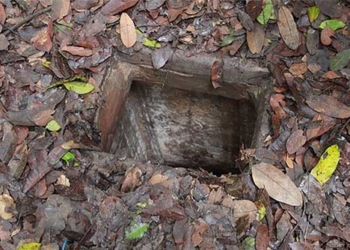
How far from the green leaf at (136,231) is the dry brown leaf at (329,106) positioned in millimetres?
1019

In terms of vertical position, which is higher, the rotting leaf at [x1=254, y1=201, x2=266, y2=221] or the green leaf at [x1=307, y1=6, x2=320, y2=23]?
the green leaf at [x1=307, y1=6, x2=320, y2=23]

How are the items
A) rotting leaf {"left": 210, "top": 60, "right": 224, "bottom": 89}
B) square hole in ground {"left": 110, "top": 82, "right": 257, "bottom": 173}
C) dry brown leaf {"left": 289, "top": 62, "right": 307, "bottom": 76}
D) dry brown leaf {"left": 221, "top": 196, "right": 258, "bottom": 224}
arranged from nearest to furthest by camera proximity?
dry brown leaf {"left": 221, "top": 196, "right": 258, "bottom": 224}
dry brown leaf {"left": 289, "top": 62, "right": 307, "bottom": 76}
rotting leaf {"left": 210, "top": 60, "right": 224, "bottom": 89}
square hole in ground {"left": 110, "top": 82, "right": 257, "bottom": 173}

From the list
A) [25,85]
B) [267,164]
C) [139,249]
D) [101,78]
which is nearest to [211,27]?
[101,78]

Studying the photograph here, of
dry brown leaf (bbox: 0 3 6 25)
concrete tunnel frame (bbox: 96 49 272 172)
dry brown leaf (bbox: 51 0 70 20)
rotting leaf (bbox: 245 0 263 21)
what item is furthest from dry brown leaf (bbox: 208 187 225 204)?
dry brown leaf (bbox: 0 3 6 25)

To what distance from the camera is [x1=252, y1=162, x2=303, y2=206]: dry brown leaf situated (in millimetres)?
2545

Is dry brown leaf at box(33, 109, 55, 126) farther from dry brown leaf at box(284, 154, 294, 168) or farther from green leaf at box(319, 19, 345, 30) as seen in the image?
green leaf at box(319, 19, 345, 30)

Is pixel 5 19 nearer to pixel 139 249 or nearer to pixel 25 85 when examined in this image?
pixel 25 85

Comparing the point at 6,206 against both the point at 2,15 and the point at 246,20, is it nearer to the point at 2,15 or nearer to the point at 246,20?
the point at 2,15

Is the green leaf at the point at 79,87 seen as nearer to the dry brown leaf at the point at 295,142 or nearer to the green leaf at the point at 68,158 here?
the green leaf at the point at 68,158

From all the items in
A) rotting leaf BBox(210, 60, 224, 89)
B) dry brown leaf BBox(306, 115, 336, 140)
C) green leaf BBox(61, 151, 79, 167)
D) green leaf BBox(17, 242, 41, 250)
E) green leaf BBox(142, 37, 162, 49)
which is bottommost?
green leaf BBox(17, 242, 41, 250)

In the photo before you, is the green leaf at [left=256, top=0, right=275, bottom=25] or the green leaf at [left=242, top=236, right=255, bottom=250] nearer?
the green leaf at [left=242, top=236, right=255, bottom=250]

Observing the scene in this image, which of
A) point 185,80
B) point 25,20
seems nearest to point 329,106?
point 185,80

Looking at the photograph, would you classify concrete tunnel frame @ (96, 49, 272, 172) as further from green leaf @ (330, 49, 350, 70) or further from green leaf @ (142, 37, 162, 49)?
green leaf @ (330, 49, 350, 70)

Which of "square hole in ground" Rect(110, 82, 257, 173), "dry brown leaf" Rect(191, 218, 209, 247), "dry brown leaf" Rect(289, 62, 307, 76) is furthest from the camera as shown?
"square hole in ground" Rect(110, 82, 257, 173)
